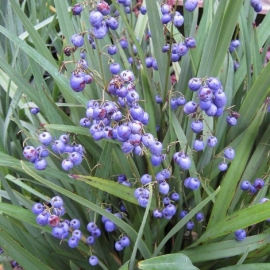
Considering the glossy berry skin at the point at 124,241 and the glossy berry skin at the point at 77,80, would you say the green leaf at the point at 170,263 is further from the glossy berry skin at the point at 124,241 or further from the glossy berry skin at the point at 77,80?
the glossy berry skin at the point at 77,80

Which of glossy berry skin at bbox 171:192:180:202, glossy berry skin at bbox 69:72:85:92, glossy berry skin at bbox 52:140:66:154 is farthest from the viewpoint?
glossy berry skin at bbox 171:192:180:202

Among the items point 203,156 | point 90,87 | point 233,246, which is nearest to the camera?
point 233,246

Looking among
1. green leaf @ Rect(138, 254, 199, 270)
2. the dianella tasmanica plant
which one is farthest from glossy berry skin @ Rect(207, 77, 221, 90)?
green leaf @ Rect(138, 254, 199, 270)

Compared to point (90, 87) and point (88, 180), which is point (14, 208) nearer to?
point (88, 180)

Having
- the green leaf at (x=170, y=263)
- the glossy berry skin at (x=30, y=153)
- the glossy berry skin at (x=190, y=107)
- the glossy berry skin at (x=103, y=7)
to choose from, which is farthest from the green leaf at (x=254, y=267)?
the glossy berry skin at (x=103, y=7)

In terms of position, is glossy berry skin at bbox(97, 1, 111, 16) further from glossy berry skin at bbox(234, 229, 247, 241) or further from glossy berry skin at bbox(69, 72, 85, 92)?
glossy berry skin at bbox(234, 229, 247, 241)

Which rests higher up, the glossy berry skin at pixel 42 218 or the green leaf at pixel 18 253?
the glossy berry skin at pixel 42 218

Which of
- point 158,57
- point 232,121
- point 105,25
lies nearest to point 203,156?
point 232,121

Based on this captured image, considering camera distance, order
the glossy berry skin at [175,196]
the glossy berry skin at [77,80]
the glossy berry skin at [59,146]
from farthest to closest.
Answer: the glossy berry skin at [175,196] < the glossy berry skin at [59,146] < the glossy berry skin at [77,80]
